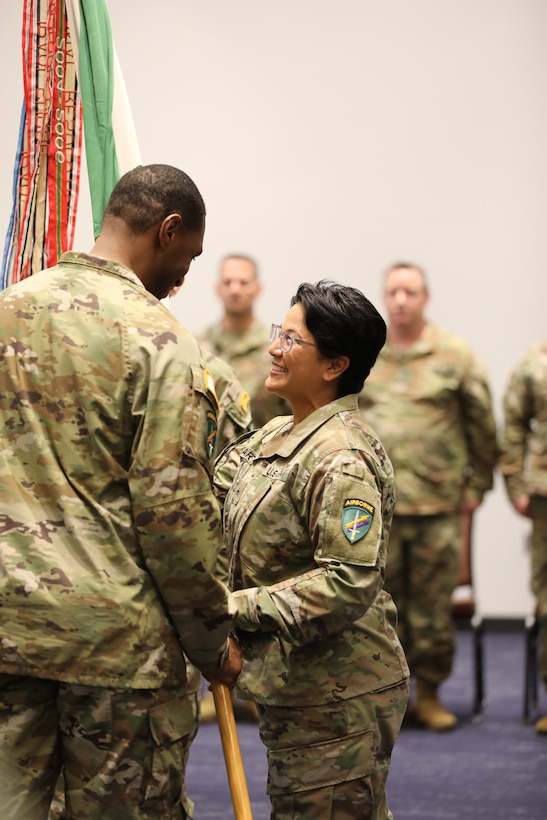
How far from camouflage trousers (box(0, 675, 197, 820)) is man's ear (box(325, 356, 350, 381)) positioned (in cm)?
75

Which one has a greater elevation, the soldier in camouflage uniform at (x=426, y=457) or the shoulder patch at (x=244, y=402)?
the shoulder patch at (x=244, y=402)

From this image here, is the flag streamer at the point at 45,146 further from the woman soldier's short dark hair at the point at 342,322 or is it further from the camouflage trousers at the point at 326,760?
the camouflage trousers at the point at 326,760

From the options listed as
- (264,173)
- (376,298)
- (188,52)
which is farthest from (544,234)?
(188,52)

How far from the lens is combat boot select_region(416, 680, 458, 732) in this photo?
5.04 m

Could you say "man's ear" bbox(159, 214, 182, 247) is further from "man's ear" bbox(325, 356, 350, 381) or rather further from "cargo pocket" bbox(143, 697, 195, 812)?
"cargo pocket" bbox(143, 697, 195, 812)

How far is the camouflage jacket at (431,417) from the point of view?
199 inches

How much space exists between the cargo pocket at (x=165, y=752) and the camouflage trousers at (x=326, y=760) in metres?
0.32

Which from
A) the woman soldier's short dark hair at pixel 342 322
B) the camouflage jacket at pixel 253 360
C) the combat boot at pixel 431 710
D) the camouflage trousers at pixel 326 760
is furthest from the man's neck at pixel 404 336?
the camouflage trousers at pixel 326 760

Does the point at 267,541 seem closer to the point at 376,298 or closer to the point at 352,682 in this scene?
the point at 352,682

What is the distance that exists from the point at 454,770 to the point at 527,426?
1533 millimetres

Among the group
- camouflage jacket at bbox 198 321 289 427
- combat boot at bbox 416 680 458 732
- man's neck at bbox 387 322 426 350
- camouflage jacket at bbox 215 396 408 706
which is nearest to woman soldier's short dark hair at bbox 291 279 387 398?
camouflage jacket at bbox 215 396 408 706

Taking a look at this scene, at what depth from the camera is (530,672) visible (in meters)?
5.18

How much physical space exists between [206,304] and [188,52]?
142cm

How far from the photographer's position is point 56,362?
80.7 inches
